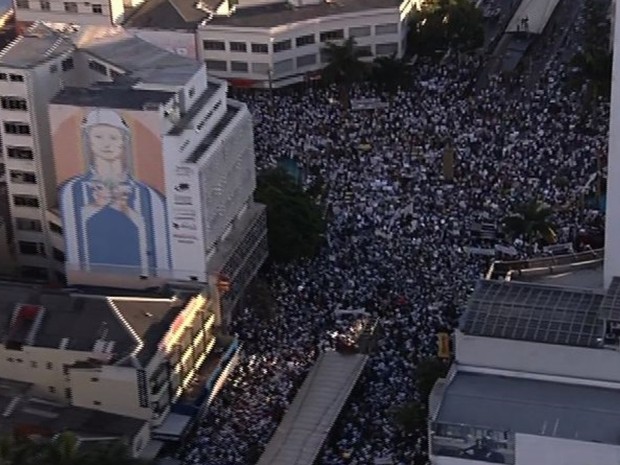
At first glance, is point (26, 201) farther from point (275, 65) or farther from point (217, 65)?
point (275, 65)

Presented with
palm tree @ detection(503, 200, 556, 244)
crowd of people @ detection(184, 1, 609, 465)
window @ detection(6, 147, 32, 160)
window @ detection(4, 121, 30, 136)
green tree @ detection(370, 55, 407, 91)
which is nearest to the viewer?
crowd of people @ detection(184, 1, 609, 465)

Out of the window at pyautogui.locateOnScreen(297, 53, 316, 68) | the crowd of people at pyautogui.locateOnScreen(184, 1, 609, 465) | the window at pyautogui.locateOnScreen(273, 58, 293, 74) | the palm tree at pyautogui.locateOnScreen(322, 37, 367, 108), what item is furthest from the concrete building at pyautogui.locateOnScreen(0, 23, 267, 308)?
the window at pyautogui.locateOnScreen(297, 53, 316, 68)

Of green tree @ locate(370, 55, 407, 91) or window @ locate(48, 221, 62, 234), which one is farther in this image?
green tree @ locate(370, 55, 407, 91)

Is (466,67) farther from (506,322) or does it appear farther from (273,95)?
(506,322)

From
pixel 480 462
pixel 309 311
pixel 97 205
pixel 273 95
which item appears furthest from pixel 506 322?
pixel 273 95

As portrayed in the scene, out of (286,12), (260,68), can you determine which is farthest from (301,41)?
(260,68)

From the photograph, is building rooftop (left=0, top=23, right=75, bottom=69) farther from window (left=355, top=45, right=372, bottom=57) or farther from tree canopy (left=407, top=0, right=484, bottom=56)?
tree canopy (left=407, top=0, right=484, bottom=56)
